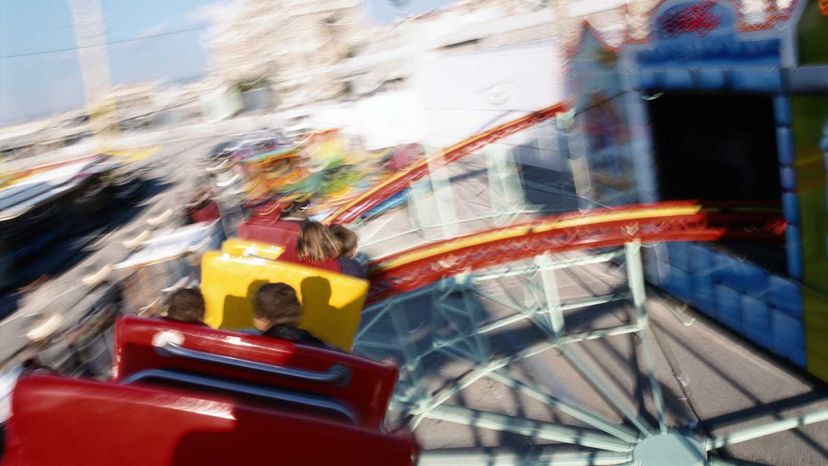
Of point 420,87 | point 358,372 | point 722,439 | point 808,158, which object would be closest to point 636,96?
point 808,158

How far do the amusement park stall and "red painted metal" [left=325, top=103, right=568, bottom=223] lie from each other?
27.0 inches

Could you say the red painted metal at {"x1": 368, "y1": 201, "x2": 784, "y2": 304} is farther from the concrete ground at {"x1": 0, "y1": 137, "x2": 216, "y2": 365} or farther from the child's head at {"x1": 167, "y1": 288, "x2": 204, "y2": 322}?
the concrete ground at {"x1": 0, "y1": 137, "x2": 216, "y2": 365}

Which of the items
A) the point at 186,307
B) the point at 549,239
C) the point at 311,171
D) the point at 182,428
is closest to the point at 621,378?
the point at 549,239

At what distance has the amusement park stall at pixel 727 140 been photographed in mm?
4309

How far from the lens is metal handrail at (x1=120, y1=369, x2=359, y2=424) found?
1.82m

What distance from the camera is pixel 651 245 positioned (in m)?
6.62

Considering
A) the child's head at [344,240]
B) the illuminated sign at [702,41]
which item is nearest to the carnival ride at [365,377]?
the child's head at [344,240]

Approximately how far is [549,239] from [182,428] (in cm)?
313

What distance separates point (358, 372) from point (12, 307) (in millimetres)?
12716

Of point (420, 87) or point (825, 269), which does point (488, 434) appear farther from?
point (420, 87)

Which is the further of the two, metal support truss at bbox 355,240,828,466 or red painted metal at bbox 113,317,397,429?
metal support truss at bbox 355,240,828,466

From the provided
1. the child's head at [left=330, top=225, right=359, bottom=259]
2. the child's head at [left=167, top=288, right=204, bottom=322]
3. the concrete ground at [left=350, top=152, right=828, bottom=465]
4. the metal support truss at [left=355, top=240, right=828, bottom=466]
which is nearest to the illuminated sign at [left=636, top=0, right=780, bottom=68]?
the metal support truss at [left=355, top=240, right=828, bottom=466]

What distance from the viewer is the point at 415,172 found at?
762cm

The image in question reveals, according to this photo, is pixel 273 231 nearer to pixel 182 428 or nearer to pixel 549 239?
pixel 549 239
